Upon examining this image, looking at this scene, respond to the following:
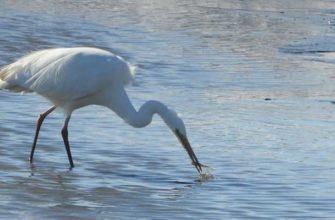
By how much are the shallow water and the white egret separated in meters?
0.53

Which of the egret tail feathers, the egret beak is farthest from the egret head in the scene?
the egret tail feathers

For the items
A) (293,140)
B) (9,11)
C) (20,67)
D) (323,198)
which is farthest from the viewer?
(9,11)

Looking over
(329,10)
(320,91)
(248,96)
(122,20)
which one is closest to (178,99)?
(248,96)

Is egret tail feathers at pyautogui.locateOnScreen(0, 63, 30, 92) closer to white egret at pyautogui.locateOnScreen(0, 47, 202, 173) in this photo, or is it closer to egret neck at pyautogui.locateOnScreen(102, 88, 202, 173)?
white egret at pyautogui.locateOnScreen(0, 47, 202, 173)

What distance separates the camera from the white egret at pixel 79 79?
951 centimetres

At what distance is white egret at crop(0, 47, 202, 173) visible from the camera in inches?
374

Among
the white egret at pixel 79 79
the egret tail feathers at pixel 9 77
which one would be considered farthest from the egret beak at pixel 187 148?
the egret tail feathers at pixel 9 77

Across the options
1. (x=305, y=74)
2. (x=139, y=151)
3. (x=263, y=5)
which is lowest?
(x=263, y=5)

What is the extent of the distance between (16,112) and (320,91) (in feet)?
15.3

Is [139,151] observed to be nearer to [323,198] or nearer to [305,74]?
[323,198]

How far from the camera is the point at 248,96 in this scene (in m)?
13.6

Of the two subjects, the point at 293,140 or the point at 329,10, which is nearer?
the point at 293,140

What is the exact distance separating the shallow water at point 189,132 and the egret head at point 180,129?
157 mm

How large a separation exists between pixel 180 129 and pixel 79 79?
1.06m
